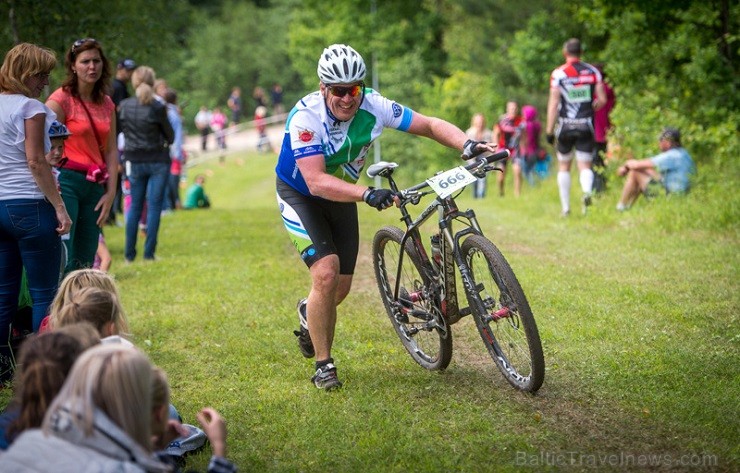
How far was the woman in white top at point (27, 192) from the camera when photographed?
20.6 ft

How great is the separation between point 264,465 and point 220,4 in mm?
64454

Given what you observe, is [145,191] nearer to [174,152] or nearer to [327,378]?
[327,378]

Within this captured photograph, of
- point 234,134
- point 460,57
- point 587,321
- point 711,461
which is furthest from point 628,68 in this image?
point 234,134

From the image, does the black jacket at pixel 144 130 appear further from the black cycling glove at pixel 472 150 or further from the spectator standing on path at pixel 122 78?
the black cycling glove at pixel 472 150

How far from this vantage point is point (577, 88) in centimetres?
1365

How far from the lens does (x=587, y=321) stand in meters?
7.97

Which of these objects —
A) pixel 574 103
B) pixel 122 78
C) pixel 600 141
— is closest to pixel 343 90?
pixel 122 78

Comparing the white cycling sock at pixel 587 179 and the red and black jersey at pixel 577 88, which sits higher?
the red and black jersey at pixel 577 88

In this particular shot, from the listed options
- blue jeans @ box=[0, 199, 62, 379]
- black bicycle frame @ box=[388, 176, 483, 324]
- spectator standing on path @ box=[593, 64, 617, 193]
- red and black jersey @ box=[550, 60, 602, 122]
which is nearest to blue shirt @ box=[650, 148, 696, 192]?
red and black jersey @ box=[550, 60, 602, 122]

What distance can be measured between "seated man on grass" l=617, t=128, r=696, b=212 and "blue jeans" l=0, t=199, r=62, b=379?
8.78 metres

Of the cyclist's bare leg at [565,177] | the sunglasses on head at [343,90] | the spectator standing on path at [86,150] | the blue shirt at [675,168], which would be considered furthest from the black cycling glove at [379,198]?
the blue shirt at [675,168]

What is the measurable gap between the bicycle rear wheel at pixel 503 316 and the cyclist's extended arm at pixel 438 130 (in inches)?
26.8

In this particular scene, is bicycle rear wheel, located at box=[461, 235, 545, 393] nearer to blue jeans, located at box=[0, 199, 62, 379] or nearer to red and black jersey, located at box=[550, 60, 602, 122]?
blue jeans, located at box=[0, 199, 62, 379]

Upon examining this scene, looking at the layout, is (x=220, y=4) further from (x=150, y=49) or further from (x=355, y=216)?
(x=355, y=216)
